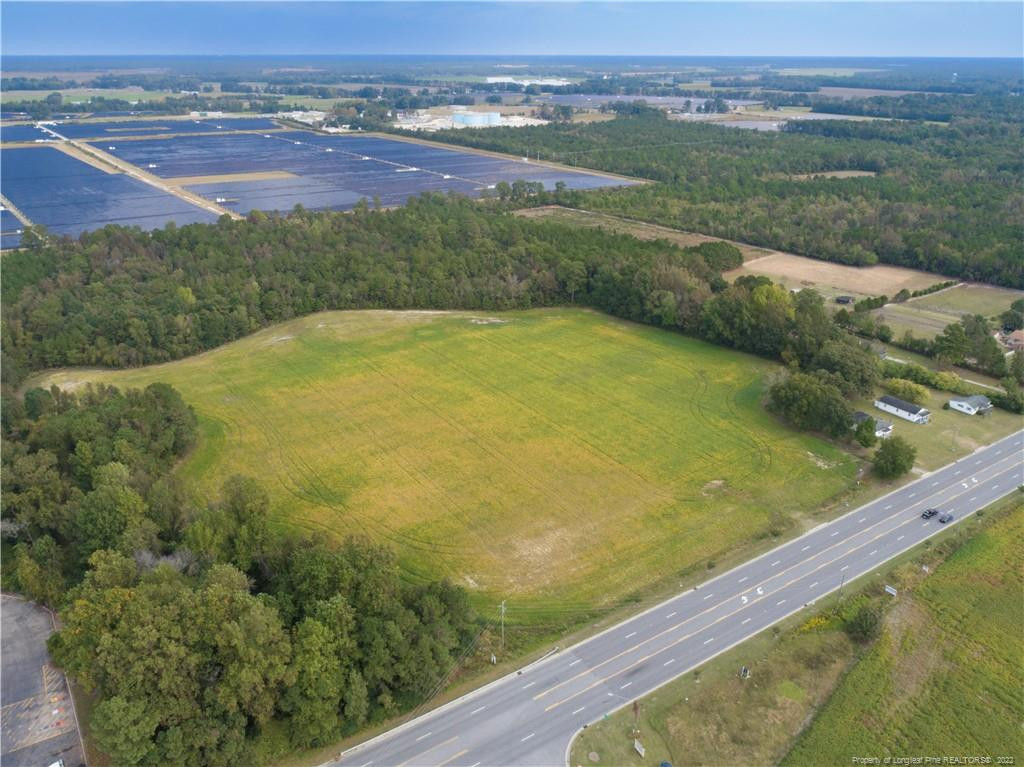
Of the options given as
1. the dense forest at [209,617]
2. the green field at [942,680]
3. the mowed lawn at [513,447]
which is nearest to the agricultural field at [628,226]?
the mowed lawn at [513,447]

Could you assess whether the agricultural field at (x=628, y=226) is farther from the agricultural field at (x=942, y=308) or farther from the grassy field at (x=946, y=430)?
the grassy field at (x=946, y=430)

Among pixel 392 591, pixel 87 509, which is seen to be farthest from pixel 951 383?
pixel 87 509

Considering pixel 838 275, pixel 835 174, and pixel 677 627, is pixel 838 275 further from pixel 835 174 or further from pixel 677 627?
pixel 677 627

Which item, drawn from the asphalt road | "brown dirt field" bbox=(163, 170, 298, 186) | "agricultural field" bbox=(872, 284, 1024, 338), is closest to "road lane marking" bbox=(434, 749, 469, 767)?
the asphalt road

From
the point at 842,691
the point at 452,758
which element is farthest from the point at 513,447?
the point at 842,691

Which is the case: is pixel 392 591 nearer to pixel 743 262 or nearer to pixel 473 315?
pixel 473 315
